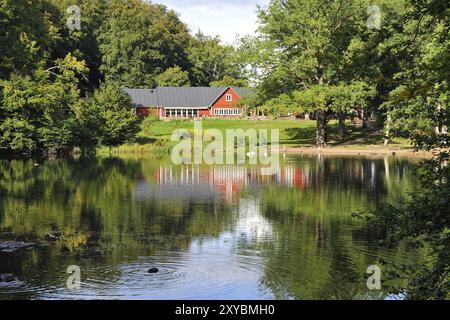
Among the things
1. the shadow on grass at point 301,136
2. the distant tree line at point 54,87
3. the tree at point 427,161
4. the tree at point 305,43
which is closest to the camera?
the tree at point 427,161

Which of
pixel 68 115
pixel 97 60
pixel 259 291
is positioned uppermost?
pixel 97 60

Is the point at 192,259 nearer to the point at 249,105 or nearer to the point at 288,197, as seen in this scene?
the point at 288,197

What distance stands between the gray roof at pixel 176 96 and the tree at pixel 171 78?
5.53 meters

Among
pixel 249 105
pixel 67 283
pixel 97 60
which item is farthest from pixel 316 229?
pixel 97 60

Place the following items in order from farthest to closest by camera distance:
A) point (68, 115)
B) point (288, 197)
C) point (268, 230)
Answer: point (68, 115) < point (288, 197) < point (268, 230)

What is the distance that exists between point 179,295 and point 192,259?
148 inches

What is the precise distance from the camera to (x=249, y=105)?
7006 centimetres

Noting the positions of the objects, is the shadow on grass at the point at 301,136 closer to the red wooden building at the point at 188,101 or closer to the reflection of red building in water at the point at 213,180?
the red wooden building at the point at 188,101

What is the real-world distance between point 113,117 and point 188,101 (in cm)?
3881

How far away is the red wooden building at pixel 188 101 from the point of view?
103938 mm

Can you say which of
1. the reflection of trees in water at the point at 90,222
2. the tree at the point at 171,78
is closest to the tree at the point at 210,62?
the tree at the point at 171,78

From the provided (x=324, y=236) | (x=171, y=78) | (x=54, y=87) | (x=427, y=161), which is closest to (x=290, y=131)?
(x=54, y=87)

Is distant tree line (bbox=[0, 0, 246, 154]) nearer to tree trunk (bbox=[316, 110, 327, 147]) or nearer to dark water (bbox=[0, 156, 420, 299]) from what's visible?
tree trunk (bbox=[316, 110, 327, 147])

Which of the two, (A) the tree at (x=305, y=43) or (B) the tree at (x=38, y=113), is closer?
(B) the tree at (x=38, y=113)
